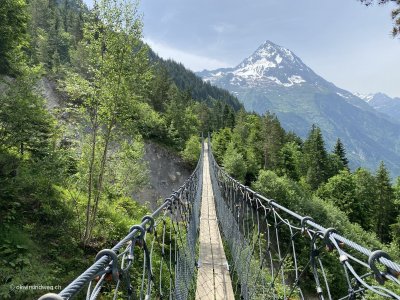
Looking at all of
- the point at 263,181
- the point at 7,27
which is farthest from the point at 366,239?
the point at 7,27

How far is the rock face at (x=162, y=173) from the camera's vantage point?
21.8 m

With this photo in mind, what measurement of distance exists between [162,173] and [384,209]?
72.8ft

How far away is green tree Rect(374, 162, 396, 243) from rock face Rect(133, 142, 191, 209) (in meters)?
19.5

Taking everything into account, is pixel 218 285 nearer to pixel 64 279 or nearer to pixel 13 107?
pixel 64 279

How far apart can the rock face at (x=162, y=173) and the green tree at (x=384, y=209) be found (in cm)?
1953

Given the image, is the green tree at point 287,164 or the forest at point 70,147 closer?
the forest at point 70,147

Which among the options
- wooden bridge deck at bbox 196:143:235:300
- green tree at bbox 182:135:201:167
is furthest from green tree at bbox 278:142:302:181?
wooden bridge deck at bbox 196:143:235:300

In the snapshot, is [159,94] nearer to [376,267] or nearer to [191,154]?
[191,154]

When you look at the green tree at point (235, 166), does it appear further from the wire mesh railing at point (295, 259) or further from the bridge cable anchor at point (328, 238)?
the bridge cable anchor at point (328, 238)

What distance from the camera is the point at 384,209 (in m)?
30.8

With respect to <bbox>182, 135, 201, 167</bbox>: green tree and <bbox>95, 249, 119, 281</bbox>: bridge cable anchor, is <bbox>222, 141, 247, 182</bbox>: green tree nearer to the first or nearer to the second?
<bbox>182, 135, 201, 167</bbox>: green tree

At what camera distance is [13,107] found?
7770 millimetres

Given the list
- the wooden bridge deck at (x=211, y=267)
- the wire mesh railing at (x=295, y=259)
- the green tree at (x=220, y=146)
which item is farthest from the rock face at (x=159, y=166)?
the wooden bridge deck at (x=211, y=267)

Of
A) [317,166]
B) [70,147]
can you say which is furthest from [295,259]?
[317,166]
